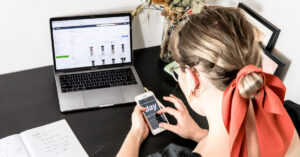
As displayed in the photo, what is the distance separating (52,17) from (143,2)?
41 centimetres

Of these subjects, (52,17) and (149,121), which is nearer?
(149,121)

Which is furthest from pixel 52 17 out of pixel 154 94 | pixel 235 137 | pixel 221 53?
pixel 235 137

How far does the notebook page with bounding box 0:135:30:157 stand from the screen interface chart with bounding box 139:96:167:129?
0.44 m

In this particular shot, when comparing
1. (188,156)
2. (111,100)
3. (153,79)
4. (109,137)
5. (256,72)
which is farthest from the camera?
(153,79)

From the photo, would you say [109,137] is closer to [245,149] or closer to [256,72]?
[245,149]

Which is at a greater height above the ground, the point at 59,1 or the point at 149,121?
the point at 59,1

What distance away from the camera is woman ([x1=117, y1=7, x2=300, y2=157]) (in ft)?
2.73

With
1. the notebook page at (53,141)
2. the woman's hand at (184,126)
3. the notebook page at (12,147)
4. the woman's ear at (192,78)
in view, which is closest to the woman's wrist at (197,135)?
the woman's hand at (184,126)

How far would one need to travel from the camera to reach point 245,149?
0.90 m

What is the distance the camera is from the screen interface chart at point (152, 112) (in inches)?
47.1

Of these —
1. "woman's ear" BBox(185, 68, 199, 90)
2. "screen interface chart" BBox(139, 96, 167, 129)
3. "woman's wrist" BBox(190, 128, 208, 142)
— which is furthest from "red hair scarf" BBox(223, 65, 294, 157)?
"screen interface chart" BBox(139, 96, 167, 129)

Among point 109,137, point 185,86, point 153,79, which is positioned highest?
point 185,86

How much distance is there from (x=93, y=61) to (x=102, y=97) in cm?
18

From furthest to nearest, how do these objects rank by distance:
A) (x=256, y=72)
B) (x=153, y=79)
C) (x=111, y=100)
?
1. (x=153, y=79)
2. (x=111, y=100)
3. (x=256, y=72)
